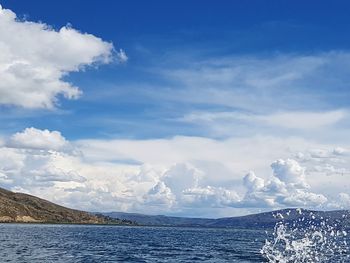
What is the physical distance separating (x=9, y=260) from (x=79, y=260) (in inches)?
438

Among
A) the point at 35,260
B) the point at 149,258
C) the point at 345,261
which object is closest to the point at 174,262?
the point at 149,258

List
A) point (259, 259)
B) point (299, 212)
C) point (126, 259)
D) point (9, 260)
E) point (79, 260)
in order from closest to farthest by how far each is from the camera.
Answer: point (299, 212), point (9, 260), point (79, 260), point (126, 259), point (259, 259)

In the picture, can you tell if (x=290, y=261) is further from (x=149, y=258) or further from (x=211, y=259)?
(x=149, y=258)

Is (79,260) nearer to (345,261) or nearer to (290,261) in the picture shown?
(290,261)

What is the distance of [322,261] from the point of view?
86188 millimetres

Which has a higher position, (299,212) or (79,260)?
(299,212)

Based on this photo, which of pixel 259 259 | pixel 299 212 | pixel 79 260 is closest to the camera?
pixel 299 212

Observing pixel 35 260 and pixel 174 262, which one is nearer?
pixel 35 260

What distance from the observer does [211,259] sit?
9400 centimetres

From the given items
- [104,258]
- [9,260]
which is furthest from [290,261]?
[9,260]

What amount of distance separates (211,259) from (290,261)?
1597 cm

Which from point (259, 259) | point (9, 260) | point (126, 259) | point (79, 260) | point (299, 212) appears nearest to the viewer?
point (299, 212)

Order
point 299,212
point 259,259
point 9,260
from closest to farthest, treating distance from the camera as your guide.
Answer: point 299,212
point 9,260
point 259,259

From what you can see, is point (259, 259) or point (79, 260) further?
point (259, 259)
